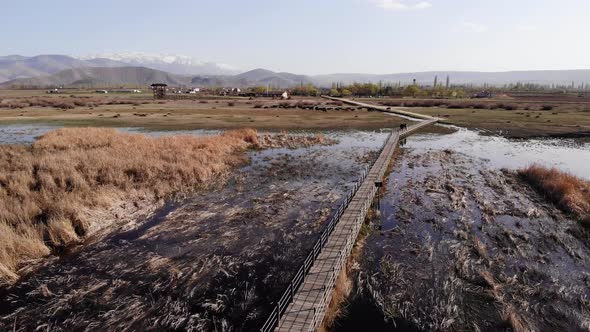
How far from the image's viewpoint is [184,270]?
55.3 feet

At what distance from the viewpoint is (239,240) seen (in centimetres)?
2016

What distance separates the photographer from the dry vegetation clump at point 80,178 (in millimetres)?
18953

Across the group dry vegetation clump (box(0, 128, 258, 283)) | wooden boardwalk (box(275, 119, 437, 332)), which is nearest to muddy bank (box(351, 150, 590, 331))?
wooden boardwalk (box(275, 119, 437, 332))

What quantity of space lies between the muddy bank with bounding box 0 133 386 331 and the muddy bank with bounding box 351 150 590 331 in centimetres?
451

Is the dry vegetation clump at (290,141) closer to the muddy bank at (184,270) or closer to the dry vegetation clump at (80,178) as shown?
the dry vegetation clump at (80,178)

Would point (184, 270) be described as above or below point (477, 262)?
below

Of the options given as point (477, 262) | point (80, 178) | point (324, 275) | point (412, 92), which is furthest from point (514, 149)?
point (412, 92)

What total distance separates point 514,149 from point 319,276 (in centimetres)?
4342

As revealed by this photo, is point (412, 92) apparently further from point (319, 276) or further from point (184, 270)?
point (184, 270)

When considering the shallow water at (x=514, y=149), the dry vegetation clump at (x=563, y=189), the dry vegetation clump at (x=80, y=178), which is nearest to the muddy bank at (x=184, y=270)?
the dry vegetation clump at (x=80, y=178)

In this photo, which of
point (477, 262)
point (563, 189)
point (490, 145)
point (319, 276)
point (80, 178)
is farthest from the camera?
point (490, 145)

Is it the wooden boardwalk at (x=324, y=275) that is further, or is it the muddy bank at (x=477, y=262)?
Result: the muddy bank at (x=477, y=262)

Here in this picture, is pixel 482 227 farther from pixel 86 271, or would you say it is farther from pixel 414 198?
pixel 86 271

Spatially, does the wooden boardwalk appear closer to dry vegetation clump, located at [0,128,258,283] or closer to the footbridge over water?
the footbridge over water
